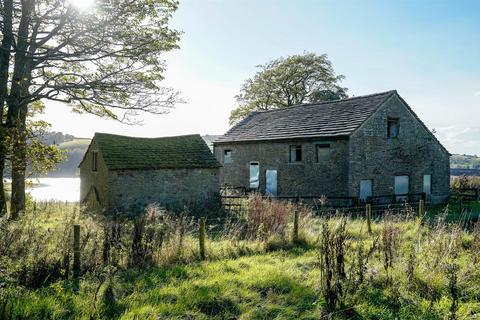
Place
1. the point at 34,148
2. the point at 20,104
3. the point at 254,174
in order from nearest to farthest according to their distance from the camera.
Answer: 1. the point at 34,148
2. the point at 20,104
3. the point at 254,174

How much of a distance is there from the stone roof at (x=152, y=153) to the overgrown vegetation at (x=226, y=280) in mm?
10768

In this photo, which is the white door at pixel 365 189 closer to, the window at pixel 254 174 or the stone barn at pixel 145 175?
the window at pixel 254 174

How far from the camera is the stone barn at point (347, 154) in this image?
23.6 m

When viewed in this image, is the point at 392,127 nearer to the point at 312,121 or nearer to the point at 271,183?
the point at 312,121

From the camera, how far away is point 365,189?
23875mm

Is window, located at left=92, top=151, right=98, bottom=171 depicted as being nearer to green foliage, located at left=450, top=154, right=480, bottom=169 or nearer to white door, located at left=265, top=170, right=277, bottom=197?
white door, located at left=265, top=170, right=277, bottom=197

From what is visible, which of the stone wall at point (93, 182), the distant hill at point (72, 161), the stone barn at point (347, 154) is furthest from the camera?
the distant hill at point (72, 161)

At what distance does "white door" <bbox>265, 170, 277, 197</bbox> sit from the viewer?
91.0 ft

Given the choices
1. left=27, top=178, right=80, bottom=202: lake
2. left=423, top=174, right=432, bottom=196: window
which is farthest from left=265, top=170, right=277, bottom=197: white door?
left=27, top=178, right=80, bottom=202: lake

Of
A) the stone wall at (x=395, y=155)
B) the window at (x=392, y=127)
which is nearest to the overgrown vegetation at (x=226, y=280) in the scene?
the stone wall at (x=395, y=155)

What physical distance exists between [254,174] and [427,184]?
13208 millimetres

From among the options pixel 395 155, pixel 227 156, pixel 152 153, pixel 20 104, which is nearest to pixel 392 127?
pixel 395 155

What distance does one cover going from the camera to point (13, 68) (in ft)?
58.6

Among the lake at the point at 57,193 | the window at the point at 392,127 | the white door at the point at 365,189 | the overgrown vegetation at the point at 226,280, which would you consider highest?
the window at the point at 392,127
